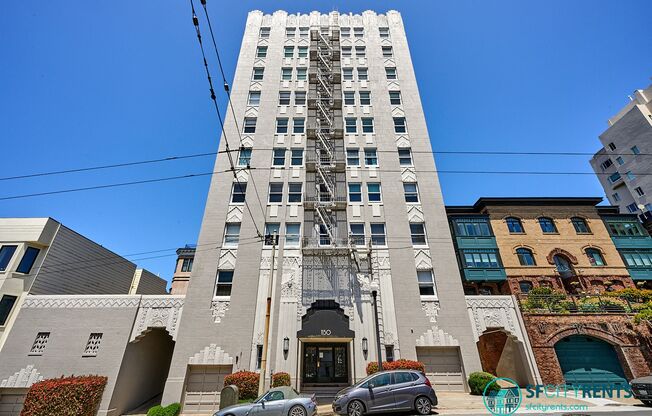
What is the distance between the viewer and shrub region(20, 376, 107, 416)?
1409 centimetres

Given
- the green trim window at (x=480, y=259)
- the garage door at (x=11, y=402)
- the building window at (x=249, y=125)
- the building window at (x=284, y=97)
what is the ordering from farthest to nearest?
the building window at (x=284, y=97) < the green trim window at (x=480, y=259) < the building window at (x=249, y=125) < the garage door at (x=11, y=402)

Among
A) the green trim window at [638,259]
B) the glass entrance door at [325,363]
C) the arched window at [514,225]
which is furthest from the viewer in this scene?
the arched window at [514,225]

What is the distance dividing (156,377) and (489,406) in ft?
72.6

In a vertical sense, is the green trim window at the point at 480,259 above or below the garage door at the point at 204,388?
above

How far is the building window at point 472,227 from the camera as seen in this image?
2906 cm

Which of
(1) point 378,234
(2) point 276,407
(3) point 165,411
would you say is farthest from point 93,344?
(1) point 378,234

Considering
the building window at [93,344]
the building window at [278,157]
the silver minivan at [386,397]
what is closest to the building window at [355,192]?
the building window at [278,157]

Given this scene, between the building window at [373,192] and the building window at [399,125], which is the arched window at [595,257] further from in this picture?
the building window at [373,192]

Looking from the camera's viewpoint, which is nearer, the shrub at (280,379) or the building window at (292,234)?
the shrub at (280,379)

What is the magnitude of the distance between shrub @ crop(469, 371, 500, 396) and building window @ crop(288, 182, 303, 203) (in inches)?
659

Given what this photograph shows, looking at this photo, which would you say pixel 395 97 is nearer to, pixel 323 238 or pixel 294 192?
pixel 294 192

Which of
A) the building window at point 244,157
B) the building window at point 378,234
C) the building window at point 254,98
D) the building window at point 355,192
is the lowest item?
the building window at point 378,234

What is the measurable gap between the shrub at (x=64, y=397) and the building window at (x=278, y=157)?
1887 centimetres

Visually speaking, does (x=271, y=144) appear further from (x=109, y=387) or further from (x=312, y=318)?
(x=109, y=387)
